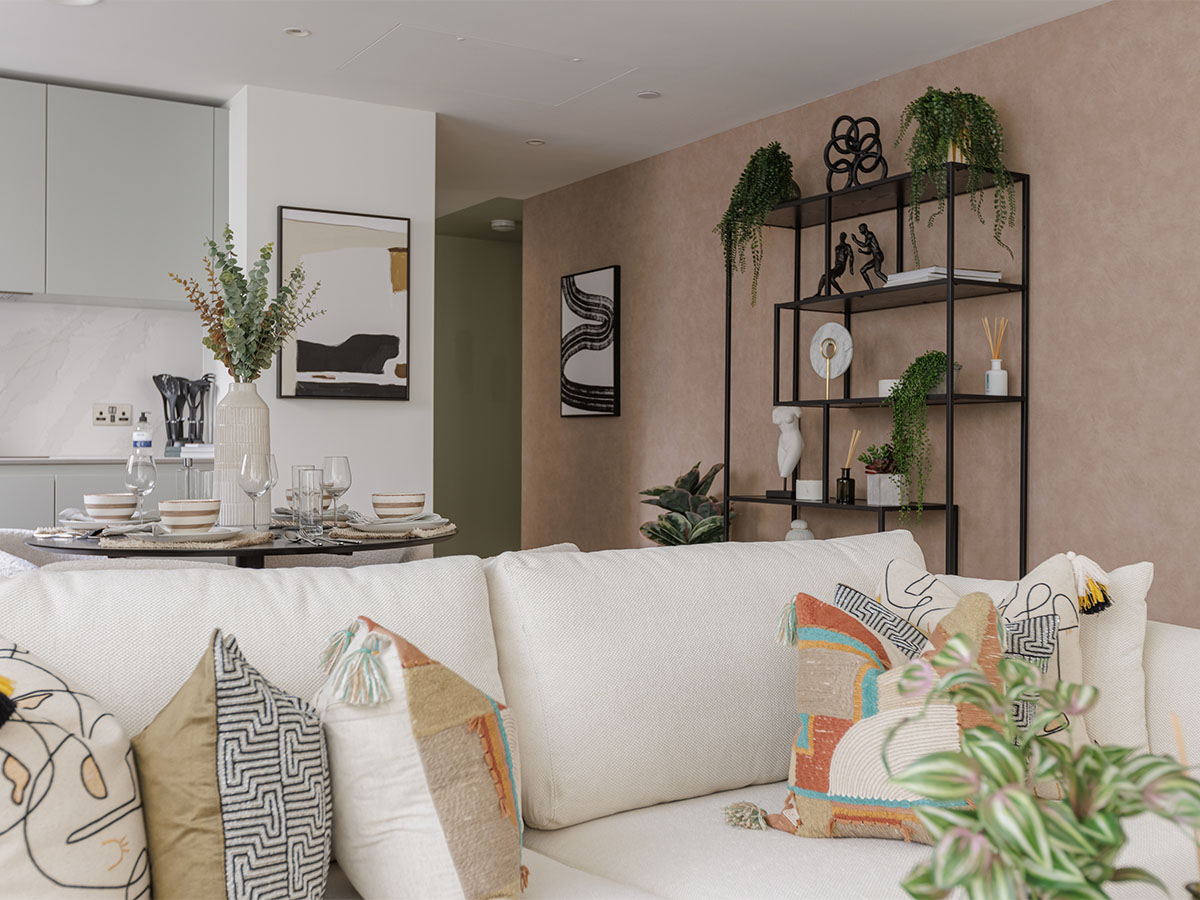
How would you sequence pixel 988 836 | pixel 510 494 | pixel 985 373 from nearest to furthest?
pixel 988 836 → pixel 985 373 → pixel 510 494

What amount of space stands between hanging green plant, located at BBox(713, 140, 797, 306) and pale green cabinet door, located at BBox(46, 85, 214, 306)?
90.9 inches

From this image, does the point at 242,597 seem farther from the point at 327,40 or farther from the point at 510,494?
the point at 510,494

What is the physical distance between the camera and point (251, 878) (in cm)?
118

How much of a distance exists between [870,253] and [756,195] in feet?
1.74

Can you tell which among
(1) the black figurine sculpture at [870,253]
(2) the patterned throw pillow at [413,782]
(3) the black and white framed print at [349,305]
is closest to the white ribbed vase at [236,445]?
(2) the patterned throw pillow at [413,782]

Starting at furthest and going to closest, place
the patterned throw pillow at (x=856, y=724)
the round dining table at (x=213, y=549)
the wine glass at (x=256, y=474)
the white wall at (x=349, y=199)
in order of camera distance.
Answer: the white wall at (x=349, y=199) < the wine glass at (x=256, y=474) < the round dining table at (x=213, y=549) < the patterned throw pillow at (x=856, y=724)

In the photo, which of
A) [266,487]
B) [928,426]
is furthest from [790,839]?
[928,426]

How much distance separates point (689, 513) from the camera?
5047mm

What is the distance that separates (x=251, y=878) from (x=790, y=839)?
77 centimetres

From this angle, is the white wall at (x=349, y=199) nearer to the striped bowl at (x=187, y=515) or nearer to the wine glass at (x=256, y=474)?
the wine glass at (x=256, y=474)

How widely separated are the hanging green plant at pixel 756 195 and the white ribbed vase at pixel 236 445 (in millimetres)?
2316

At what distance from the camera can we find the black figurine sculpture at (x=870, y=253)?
429 centimetres

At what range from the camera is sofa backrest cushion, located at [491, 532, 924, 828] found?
1.64 metres

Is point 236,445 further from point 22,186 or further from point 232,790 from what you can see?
point 22,186
